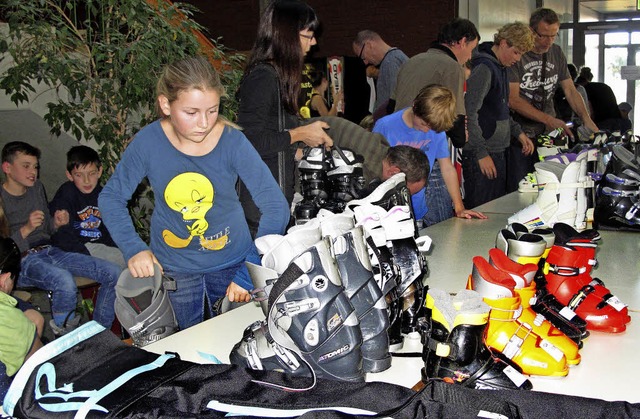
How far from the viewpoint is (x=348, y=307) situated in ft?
4.11

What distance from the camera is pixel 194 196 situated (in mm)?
1950

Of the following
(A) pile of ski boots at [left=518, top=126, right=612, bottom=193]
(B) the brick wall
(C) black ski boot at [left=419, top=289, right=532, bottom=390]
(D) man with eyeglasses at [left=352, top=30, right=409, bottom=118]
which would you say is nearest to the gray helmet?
(C) black ski boot at [left=419, top=289, right=532, bottom=390]

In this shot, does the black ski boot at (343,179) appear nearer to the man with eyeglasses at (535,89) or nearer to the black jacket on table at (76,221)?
the black jacket on table at (76,221)

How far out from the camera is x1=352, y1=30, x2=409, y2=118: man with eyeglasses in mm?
4680

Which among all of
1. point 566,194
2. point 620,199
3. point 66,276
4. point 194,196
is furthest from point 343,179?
point 66,276

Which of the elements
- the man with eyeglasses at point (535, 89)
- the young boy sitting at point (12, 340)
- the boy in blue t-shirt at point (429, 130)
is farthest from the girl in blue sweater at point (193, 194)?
the man with eyeglasses at point (535, 89)

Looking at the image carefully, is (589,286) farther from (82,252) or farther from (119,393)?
(82,252)

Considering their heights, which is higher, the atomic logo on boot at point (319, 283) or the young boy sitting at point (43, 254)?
the atomic logo on boot at point (319, 283)

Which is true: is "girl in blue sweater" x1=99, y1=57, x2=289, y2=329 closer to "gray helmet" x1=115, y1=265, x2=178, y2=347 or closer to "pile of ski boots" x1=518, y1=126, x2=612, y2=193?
"gray helmet" x1=115, y1=265, x2=178, y2=347

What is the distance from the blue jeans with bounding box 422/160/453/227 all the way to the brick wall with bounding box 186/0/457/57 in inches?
171

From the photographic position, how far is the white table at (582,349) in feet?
4.56

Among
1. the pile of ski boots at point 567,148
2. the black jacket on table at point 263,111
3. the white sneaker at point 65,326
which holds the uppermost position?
the black jacket on table at point 263,111

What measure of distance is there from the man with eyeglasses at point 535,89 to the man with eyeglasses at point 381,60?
0.77 meters

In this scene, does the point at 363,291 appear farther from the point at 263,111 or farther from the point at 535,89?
the point at 535,89
